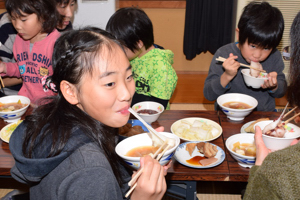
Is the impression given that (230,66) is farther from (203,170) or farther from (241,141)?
(203,170)

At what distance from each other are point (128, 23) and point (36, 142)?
134 centimetres

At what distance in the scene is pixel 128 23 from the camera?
7.29 ft

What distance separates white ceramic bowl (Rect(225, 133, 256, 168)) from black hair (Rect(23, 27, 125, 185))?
0.63 meters

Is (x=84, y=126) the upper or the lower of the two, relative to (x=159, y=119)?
upper

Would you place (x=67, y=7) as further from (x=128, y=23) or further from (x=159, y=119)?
(x=159, y=119)

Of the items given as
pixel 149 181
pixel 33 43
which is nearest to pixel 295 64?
pixel 149 181

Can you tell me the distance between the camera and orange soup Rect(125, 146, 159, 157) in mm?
1368

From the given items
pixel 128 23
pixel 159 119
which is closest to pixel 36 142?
pixel 159 119

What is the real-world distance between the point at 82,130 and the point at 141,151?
0.37 m

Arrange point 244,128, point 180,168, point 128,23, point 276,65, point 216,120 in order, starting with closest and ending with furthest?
point 180,168, point 244,128, point 216,120, point 128,23, point 276,65

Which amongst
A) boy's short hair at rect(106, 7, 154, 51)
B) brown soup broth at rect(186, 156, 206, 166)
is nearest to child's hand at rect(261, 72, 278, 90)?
brown soup broth at rect(186, 156, 206, 166)

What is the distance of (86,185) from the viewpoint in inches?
37.9

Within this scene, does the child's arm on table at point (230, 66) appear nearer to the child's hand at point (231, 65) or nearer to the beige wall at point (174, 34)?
the child's hand at point (231, 65)

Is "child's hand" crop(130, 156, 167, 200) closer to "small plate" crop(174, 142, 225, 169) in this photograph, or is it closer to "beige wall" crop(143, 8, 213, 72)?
"small plate" crop(174, 142, 225, 169)
